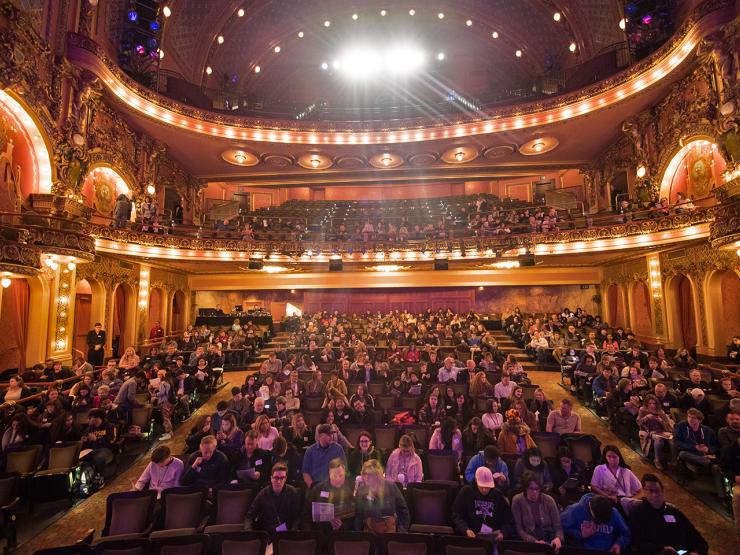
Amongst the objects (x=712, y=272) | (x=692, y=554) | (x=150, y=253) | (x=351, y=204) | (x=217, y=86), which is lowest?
(x=692, y=554)

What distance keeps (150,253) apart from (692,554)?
49.2ft

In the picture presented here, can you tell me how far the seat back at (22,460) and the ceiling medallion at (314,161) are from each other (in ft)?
51.2

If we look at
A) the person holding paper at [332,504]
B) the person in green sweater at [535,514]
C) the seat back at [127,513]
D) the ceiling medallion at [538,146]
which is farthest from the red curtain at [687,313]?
the seat back at [127,513]

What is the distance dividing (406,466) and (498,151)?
662 inches

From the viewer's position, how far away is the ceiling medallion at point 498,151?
57.4ft

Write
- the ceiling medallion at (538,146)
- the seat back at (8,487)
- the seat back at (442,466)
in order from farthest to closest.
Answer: the ceiling medallion at (538,146), the seat back at (442,466), the seat back at (8,487)

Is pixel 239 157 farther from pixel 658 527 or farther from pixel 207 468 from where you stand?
pixel 658 527

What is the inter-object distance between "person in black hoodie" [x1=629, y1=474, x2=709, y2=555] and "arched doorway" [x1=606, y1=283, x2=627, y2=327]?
15638mm

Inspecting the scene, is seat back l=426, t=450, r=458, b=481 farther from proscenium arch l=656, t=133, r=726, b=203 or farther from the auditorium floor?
proscenium arch l=656, t=133, r=726, b=203

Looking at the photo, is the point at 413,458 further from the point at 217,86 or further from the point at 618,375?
the point at 217,86

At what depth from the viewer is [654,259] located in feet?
45.7

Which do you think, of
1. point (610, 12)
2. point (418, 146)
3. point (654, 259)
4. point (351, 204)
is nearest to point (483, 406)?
point (654, 259)

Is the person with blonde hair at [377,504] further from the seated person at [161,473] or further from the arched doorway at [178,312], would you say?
the arched doorway at [178,312]

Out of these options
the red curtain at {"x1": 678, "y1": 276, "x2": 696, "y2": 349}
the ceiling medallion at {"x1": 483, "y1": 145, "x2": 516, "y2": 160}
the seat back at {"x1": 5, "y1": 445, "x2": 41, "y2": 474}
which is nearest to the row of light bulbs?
the ceiling medallion at {"x1": 483, "y1": 145, "x2": 516, "y2": 160}
